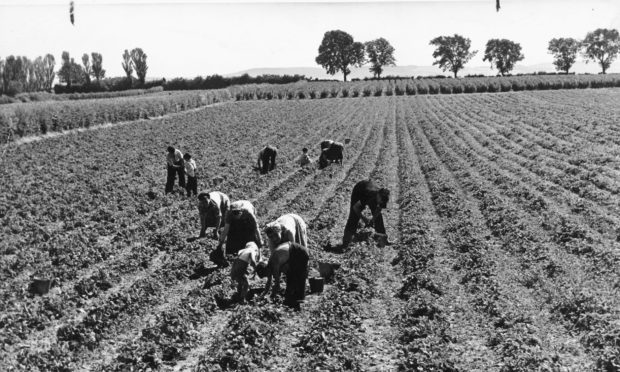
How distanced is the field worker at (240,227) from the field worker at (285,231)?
96 cm

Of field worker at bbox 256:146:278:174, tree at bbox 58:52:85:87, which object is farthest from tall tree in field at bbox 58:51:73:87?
field worker at bbox 256:146:278:174

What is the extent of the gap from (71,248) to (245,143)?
2224cm

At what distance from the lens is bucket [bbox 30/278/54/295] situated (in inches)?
445

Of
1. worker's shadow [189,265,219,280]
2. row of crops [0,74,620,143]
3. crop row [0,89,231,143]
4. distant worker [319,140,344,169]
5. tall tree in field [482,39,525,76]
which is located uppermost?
tall tree in field [482,39,525,76]

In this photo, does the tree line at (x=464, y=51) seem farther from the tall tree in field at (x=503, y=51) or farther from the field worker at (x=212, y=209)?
the field worker at (x=212, y=209)

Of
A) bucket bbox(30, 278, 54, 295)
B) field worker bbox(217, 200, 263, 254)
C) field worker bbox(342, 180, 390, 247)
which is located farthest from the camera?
field worker bbox(342, 180, 390, 247)

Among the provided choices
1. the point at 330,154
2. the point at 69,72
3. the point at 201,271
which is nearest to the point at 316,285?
the point at 201,271

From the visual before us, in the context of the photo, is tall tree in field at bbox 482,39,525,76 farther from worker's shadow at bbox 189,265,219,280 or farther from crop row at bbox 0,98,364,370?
worker's shadow at bbox 189,265,219,280

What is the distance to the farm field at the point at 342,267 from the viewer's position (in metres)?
8.60

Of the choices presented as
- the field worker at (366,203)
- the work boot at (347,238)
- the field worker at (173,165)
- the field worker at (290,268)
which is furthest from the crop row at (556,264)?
the field worker at (173,165)

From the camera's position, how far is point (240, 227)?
477 inches

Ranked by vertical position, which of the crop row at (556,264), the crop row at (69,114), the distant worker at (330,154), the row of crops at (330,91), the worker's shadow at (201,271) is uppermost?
the row of crops at (330,91)

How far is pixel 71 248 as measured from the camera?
14.2 metres

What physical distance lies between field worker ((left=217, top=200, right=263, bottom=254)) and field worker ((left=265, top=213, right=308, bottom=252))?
959mm
